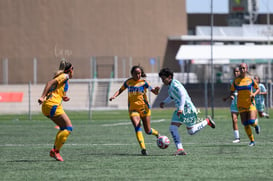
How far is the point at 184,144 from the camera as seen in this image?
18.5 m

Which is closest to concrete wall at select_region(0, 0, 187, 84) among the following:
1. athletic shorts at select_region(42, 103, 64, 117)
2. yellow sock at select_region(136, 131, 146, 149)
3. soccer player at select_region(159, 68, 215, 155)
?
yellow sock at select_region(136, 131, 146, 149)

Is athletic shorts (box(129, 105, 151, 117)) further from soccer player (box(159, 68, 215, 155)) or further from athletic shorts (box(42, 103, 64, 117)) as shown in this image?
athletic shorts (box(42, 103, 64, 117))

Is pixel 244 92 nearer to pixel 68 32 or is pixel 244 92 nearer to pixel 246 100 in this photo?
pixel 246 100

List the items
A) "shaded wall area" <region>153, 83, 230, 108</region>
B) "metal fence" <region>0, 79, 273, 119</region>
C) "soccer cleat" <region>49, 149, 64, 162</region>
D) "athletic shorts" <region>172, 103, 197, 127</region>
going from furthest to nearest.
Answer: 1. "shaded wall area" <region>153, 83, 230, 108</region>
2. "metal fence" <region>0, 79, 273, 119</region>
3. "athletic shorts" <region>172, 103, 197, 127</region>
4. "soccer cleat" <region>49, 149, 64, 162</region>

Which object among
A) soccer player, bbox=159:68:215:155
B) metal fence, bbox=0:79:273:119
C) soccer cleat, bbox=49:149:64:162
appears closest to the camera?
soccer cleat, bbox=49:149:64:162

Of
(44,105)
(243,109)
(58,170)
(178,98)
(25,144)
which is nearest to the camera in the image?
(58,170)

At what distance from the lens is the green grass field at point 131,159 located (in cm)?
1178

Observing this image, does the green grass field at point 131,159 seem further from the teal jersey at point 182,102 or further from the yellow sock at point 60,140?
the teal jersey at point 182,102

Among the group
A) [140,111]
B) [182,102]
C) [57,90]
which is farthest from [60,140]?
[182,102]

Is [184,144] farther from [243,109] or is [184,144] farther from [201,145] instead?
[243,109]

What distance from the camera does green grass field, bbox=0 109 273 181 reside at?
1178 cm

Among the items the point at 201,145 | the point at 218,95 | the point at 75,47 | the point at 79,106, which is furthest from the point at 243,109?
the point at 75,47

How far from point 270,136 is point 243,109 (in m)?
3.54

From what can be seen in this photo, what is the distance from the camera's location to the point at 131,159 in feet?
47.4
